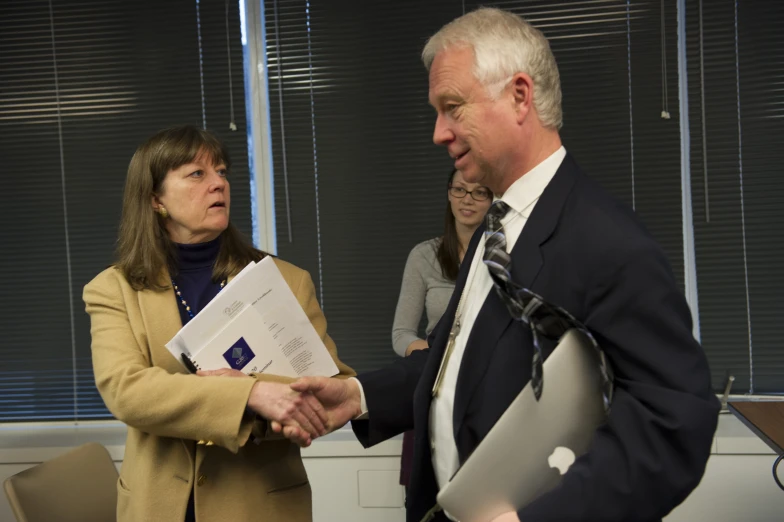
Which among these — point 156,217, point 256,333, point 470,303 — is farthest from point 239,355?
point 470,303

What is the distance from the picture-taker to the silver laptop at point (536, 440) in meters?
1.07

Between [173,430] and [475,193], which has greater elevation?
[475,193]

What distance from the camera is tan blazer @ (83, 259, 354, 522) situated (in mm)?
1758

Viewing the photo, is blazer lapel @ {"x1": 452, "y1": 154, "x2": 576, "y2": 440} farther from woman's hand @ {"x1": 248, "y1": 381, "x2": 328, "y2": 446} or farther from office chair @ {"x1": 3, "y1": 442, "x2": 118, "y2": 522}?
office chair @ {"x1": 3, "y1": 442, "x2": 118, "y2": 522}

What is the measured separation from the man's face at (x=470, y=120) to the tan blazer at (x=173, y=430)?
2.63ft

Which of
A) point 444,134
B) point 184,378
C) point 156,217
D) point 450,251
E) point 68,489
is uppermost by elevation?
point 444,134

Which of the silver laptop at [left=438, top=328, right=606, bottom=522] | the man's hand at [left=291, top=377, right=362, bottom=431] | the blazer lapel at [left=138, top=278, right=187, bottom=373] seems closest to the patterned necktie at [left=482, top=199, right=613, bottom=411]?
the silver laptop at [left=438, top=328, right=606, bottom=522]

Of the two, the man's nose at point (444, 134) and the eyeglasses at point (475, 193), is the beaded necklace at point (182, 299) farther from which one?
the eyeglasses at point (475, 193)

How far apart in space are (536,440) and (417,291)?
2086mm

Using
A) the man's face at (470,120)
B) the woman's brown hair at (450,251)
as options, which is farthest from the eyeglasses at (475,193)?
the man's face at (470,120)

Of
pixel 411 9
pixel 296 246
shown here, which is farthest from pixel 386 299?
pixel 411 9

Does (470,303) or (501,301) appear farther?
(470,303)

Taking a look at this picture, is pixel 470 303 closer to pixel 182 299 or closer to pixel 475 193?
pixel 182 299

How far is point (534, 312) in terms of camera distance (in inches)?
43.6
